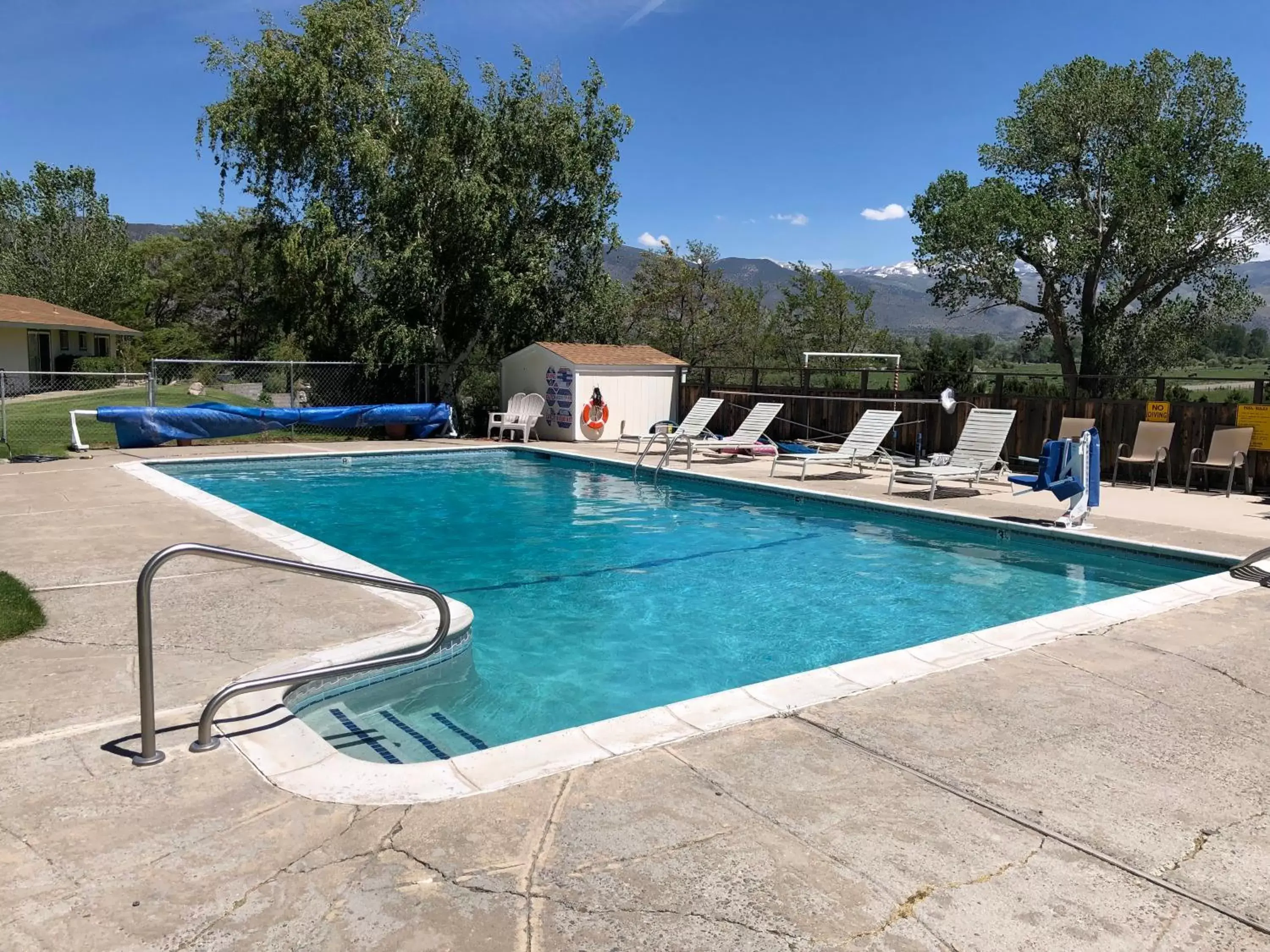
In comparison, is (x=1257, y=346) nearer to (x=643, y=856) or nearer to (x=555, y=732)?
(x=555, y=732)

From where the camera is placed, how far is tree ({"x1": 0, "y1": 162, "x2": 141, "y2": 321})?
4053cm

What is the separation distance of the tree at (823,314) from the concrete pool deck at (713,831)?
4073cm

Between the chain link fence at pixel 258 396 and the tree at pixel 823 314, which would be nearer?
the chain link fence at pixel 258 396

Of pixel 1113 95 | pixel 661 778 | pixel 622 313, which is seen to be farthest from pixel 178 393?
pixel 1113 95

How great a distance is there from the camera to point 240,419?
58.2ft

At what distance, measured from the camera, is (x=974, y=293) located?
33062 millimetres

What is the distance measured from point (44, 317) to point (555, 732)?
3468 centimetres

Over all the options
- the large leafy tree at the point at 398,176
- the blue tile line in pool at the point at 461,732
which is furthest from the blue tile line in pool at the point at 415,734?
the large leafy tree at the point at 398,176

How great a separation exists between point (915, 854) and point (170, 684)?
11.1ft

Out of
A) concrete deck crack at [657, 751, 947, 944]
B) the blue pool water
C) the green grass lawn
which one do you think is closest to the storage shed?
the blue pool water

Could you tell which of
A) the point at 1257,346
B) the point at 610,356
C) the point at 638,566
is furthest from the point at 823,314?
the point at 1257,346

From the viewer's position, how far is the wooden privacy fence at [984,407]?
1264cm

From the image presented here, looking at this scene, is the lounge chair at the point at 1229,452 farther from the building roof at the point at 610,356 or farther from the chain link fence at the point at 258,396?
Result: the chain link fence at the point at 258,396

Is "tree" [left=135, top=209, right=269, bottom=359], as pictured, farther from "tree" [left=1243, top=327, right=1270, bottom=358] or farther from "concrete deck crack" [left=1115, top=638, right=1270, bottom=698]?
"tree" [left=1243, top=327, right=1270, bottom=358]
